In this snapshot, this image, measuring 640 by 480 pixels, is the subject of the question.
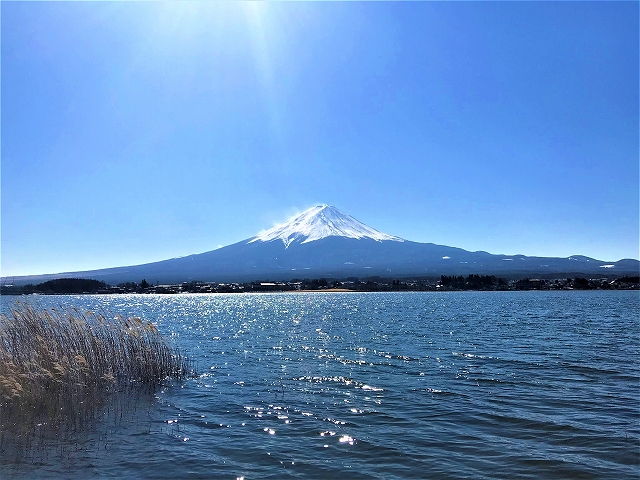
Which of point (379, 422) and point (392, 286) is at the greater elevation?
point (392, 286)

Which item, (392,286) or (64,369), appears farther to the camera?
(392,286)

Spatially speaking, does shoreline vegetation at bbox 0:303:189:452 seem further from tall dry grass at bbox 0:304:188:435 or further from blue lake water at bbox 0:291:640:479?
blue lake water at bbox 0:291:640:479

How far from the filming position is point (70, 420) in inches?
460

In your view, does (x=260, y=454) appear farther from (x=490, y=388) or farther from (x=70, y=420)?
(x=490, y=388)

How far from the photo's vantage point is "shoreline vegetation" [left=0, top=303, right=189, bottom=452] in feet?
37.8

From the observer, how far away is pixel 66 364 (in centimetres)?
1361

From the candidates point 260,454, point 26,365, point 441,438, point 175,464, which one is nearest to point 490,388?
point 441,438

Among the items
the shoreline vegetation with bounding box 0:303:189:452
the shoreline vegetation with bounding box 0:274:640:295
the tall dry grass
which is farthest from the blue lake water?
the shoreline vegetation with bounding box 0:274:640:295

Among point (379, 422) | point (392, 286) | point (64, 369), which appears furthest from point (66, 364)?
point (392, 286)

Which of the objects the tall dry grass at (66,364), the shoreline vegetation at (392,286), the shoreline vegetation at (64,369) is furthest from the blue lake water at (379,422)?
the shoreline vegetation at (392,286)

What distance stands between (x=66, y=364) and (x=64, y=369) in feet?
3.84

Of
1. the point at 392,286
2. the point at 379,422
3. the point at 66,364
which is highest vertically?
the point at 66,364

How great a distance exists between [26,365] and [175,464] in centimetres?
697

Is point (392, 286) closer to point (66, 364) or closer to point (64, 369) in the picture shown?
point (66, 364)
